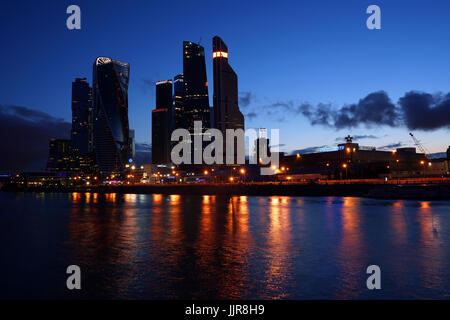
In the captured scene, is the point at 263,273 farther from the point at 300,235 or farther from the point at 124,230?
the point at 124,230

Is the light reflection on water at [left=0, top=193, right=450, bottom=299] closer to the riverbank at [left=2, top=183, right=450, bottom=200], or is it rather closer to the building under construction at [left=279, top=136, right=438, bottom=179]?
the riverbank at [left=2, top=183, right=450, bottom=200]

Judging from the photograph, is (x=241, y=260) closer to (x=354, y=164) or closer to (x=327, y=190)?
(x=327, y=190)

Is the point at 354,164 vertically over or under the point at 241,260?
over

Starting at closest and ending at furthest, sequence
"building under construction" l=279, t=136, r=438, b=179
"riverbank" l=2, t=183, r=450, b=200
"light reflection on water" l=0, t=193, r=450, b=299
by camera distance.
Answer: "light reflection on water" l=0, t=193, r=450, b=299, "riverbank" l=2, t=183, r=450, b=200, "building under construction" l=279, t=136, r=438, b=179

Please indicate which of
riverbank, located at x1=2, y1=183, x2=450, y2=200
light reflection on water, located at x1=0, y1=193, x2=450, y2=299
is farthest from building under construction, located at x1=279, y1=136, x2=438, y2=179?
light reflection on water, located at x1=0, y1=193, x2=450, y2=299

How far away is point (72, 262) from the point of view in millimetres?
20250

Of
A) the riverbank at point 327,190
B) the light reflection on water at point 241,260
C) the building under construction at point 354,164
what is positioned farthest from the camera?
the building under construction at point 354,164

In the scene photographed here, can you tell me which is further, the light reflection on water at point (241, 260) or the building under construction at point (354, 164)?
the building under construction at point (354, 164)

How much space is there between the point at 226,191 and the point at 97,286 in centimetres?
12327

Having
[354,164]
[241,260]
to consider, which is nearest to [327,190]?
[354,164]

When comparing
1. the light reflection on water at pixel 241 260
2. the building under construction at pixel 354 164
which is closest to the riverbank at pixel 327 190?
the building under construction at pixel 354 164

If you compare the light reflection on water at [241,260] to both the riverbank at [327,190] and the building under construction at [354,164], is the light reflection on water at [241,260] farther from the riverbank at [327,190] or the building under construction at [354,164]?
the building under construction at [354,164]

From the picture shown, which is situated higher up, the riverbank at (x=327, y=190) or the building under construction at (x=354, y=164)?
the building under construction at (x=354, y=164)

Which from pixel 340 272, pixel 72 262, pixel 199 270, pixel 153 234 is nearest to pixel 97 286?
pixel 199 270
